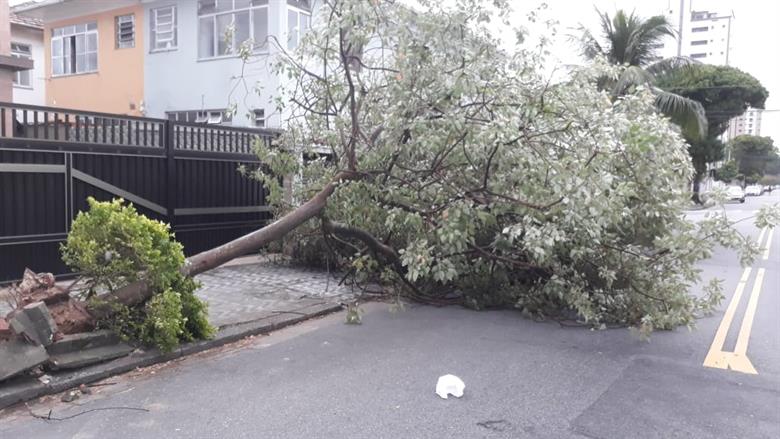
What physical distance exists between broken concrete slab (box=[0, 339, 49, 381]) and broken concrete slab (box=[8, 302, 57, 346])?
0.07 metres

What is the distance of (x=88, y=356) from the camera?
5820 millimetres

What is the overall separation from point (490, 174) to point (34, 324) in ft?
15.4

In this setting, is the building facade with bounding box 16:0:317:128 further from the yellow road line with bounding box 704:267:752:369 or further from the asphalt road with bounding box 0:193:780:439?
the yellow road line with bounding box 704:267:752:369

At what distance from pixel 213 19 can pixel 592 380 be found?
15.4 m

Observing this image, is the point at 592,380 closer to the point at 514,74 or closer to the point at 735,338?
the point at 735,338

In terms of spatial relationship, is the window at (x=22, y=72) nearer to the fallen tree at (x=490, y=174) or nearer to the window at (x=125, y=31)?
the window at (x=125, y=31)

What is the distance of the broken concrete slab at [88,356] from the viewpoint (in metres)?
5.57


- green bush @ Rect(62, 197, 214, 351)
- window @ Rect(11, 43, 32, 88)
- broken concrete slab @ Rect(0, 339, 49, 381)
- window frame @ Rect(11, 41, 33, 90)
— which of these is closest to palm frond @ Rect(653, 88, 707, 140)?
green bush @ Rect(62, 197, 214, 351)

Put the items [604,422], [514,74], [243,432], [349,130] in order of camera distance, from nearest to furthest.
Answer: [243,432] → [604,422] → [514,74] → [349,130]

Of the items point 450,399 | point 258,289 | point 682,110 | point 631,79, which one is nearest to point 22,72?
point 258,289

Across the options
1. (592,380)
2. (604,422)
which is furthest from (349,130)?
(604,422)

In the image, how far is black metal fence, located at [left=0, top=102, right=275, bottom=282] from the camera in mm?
8586

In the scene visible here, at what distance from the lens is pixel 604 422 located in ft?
16.0

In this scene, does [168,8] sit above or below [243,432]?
above
